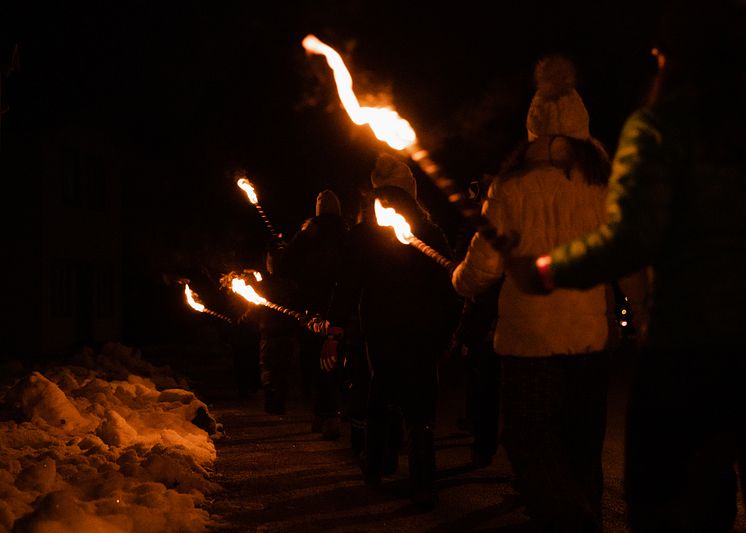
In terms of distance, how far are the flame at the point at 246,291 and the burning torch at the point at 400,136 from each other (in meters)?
4.76

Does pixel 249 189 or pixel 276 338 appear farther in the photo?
pixel 276 338

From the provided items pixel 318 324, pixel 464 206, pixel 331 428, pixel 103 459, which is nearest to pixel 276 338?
pixel 331 428

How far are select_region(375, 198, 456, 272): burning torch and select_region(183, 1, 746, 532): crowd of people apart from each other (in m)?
0.18

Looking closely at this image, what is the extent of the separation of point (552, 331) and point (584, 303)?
20 cm

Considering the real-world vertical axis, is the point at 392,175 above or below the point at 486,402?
above

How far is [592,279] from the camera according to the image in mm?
2631

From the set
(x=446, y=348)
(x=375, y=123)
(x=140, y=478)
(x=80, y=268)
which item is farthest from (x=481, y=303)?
(x=80, y=268)

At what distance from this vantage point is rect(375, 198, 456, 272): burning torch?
4.81 meters

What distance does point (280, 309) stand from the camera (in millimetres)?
8781

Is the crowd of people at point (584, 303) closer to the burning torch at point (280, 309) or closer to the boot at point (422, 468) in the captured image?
the boot at point (422, 468)

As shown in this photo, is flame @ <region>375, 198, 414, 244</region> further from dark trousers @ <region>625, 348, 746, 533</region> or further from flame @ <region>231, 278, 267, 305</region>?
flame @ <region>231, 278, 267, 305</region>

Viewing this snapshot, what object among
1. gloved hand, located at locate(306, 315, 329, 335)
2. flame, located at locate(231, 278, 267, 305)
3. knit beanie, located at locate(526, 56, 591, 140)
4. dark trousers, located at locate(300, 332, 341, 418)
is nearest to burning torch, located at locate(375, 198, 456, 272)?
knit beanie, located at locate(526, 56, 591, 140)

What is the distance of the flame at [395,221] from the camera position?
5.22 meters

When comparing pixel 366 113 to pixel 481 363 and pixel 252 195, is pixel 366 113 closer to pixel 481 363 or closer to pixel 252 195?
pixel 481 363
